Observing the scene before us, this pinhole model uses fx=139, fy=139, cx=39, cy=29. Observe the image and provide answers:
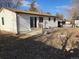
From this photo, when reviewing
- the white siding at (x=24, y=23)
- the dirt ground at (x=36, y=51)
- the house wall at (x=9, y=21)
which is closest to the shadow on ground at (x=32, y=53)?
the dirt ground at (x=36, y=51)

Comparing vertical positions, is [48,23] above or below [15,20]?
below

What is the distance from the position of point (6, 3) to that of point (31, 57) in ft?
132

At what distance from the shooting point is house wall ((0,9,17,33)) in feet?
65.0

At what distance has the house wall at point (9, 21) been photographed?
1983 centimetres

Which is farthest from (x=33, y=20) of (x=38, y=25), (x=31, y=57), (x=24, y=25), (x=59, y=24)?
(x=31, y=57)

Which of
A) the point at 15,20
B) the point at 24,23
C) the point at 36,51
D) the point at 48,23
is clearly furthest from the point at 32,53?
the point at 48,23

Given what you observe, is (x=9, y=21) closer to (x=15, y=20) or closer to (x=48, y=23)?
(x=15, y=20)

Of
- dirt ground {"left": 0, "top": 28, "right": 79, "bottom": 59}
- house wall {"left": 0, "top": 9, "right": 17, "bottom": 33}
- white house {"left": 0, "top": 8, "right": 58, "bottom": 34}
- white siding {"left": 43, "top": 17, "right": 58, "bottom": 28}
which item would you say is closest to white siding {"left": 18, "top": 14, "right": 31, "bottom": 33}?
white house {"left": 0, "top": 8, "right": 58, "bottom": 34}

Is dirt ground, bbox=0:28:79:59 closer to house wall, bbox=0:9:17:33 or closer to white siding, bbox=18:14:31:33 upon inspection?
house wall, bbox=0:9:17:33

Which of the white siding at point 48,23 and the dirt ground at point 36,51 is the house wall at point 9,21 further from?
the white siding at point 48,23

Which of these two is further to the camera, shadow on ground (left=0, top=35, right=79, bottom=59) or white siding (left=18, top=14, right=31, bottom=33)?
white siding (left=18, top=14, right=31, bottom=33)

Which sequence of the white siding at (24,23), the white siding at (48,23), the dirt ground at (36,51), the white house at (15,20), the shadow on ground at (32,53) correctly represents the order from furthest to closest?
the white siding at (48,23) → the white siding at (24,23) → the white house at (15,20) → the dirt ground at (36,51) → the shadow on ground at (32,53)

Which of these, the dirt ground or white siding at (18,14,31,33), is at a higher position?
white siding at (18,14,31,33)

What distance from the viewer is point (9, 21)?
2058 centimetres
